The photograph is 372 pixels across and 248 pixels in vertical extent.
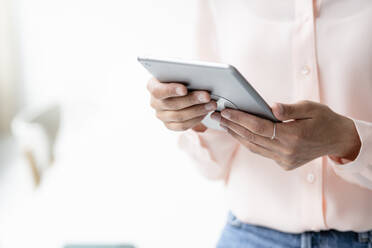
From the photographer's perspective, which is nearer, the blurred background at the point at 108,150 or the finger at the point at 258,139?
the finger at the point at 258,139

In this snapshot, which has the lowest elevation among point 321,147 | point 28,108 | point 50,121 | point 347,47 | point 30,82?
point 28,108

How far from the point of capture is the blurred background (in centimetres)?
123

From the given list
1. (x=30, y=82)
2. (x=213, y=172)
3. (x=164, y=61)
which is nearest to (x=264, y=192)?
(x=213, y=172)

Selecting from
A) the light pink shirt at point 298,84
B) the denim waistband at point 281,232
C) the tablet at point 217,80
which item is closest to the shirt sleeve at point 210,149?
the light pink shirt at point 298,84

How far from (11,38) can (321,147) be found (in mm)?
3080

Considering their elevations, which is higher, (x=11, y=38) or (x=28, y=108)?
(x=11, y=38)

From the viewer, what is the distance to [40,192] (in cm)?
146

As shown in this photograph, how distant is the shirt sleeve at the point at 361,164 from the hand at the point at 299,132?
15 mm

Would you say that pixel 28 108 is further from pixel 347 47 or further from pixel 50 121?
pixel 347 47

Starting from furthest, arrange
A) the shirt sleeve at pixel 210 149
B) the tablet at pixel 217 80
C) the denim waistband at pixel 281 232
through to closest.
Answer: the shirt sleeve at pixel 210 149 → the denim waistband at pixel 281 232 → the tablet at pixel 217 80

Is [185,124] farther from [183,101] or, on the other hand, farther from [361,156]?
[361,156]

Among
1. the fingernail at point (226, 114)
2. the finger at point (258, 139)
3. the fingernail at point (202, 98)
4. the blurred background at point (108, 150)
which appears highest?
the fingernail at point (202, 98)

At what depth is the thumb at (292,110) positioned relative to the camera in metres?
0.58

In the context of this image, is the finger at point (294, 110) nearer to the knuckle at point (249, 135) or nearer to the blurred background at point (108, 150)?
the knuckle at point (249, 135)
